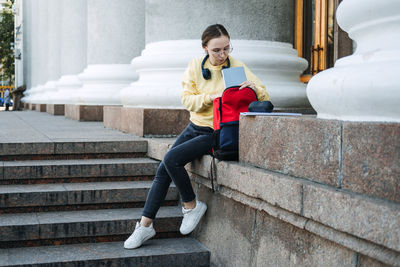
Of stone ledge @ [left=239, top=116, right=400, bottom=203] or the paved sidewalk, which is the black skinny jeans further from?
the paved sidewalk

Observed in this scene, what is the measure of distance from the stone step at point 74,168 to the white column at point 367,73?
2.63 m

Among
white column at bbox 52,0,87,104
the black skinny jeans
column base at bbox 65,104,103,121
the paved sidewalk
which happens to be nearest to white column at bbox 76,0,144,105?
column base at bbox 65,104,103,121

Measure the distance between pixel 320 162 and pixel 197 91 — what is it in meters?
1.71

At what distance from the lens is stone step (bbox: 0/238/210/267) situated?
4204mm

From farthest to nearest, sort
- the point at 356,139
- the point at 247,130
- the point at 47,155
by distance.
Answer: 1. the point at 47,155
2. the point at 247,130
3. the point at 356,139

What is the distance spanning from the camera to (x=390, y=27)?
118 inches

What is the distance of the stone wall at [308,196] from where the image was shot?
2566 millimetres

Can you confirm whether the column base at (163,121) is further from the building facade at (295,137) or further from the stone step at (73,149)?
the stone step at (73,149)

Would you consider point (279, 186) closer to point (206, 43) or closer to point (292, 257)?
point (292, 257)

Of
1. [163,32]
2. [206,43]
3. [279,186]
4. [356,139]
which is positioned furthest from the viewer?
[163,32]

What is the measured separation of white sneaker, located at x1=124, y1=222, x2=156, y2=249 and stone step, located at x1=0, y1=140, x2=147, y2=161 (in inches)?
59.8

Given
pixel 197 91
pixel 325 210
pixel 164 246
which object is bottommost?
pixel 164 246

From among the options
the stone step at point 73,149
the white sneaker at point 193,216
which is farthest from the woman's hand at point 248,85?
the stone step at point 73,149

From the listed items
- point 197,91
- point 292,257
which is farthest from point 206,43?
point 292,257
